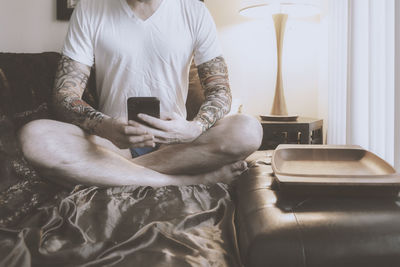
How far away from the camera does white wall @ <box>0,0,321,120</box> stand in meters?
2.11

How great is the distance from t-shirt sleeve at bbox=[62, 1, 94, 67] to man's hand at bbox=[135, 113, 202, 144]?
1.56 feet

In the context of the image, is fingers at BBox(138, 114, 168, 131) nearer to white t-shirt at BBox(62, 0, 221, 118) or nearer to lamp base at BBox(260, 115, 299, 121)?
white t-shirt at BBox(62, 0, 221, 118)

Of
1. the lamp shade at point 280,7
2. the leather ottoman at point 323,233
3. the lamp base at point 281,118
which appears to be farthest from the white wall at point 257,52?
the leather ottoman at point 323,233

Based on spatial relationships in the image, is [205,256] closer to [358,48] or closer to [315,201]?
[315,201]

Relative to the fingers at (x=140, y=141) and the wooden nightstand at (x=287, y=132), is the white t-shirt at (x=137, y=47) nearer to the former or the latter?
the fingers at (x=140, y=141)

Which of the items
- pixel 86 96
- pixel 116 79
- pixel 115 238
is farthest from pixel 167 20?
pixel 115 238

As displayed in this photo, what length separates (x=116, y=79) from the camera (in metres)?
1.51

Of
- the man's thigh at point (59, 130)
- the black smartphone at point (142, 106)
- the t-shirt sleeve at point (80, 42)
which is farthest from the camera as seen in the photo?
the t-shirt sleeve at point (80, 42)

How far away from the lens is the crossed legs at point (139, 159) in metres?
1.16

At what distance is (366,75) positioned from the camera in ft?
5.28

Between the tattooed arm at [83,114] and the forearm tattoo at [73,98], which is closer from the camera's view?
the tattooed arm at [83,114]

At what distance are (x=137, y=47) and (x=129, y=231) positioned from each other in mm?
855

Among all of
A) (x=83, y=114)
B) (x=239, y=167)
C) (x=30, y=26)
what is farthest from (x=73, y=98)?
(x=30, y=26)

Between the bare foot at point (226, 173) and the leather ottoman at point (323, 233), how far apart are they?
1.41 ft
